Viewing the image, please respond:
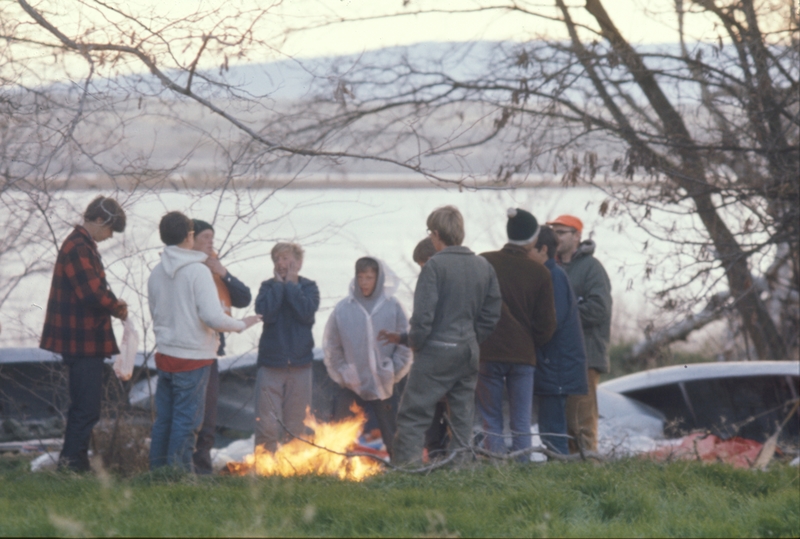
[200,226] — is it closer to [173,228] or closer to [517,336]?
[173,228]

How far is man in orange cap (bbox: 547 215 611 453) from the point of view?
6383mm

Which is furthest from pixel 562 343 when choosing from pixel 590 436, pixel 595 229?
pixel 595 229

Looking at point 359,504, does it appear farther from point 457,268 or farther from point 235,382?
point 235,382

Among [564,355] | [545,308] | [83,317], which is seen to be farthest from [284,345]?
[564,355]

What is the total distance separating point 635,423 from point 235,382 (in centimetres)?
383

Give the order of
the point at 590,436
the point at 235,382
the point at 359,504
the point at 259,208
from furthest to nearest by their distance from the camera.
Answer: the point at 235,382
the point at 590,436
the point at 259,208
the point at 359,504

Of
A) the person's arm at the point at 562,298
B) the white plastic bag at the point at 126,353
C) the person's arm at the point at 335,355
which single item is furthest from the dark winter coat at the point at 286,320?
the person's arm at the point at 562,298

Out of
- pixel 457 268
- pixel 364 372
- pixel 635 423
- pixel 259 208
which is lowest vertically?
pixel 635 423

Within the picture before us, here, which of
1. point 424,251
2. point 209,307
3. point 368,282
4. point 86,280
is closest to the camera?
point 209,307

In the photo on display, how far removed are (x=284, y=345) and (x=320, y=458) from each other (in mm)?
988

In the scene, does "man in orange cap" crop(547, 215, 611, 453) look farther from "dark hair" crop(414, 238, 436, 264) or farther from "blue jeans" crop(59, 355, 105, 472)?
"blue jeans" crop(59, 355, 105, 472)

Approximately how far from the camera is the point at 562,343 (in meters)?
6.10

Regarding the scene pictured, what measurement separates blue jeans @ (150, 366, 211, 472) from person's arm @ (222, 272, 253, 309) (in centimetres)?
66

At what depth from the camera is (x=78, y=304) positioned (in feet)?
18.1
